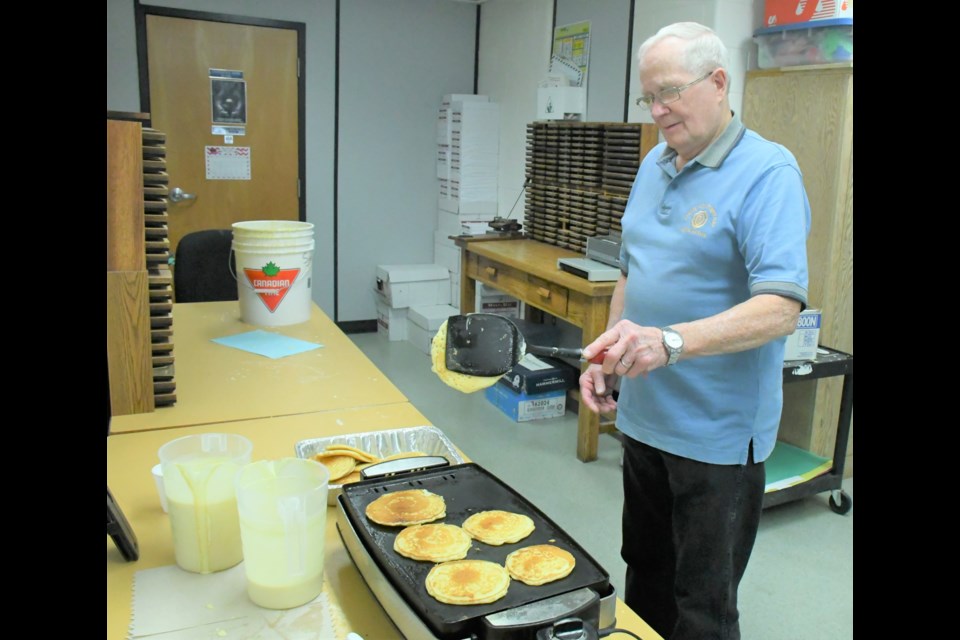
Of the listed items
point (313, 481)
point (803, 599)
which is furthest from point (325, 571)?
point (803, 599)

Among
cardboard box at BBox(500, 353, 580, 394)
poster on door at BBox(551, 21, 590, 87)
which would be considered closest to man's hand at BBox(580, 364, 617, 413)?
cardboard box at BBox(500, 353, 580, 394)

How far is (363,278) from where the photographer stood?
18.0ft

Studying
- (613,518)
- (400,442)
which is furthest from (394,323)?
(400,442)

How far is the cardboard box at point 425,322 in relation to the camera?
4.98 m

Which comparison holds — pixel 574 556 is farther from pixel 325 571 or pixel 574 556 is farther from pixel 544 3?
pixel 544 3

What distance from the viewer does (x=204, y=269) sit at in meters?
3.21

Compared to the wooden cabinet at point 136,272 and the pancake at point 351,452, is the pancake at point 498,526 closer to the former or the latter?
the pancake at point 351,452

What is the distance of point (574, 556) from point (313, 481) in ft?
1.28

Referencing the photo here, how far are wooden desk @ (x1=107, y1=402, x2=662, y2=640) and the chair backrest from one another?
1.62 metres

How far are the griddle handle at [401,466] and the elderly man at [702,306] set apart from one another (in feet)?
1.42

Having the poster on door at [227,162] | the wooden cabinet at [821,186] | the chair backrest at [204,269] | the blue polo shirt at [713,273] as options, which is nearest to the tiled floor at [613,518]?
the wooden cabinet at [821,186]

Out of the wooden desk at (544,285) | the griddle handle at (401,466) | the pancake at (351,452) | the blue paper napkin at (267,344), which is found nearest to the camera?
A: the griddle handle at (401,466)

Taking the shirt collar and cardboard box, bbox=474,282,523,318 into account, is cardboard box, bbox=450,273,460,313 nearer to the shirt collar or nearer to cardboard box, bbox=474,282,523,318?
cardboard box, bbox=474,282,523,318

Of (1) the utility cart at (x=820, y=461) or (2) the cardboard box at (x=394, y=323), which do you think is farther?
(2) the cardboard box at (x=394, y=323)
